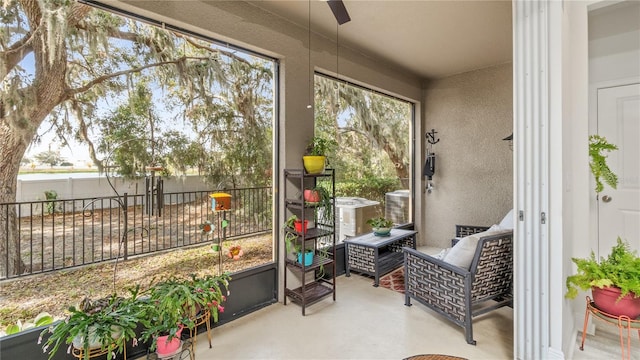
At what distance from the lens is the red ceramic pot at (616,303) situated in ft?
6.00

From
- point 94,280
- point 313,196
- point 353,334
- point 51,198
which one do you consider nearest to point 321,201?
point 313,196

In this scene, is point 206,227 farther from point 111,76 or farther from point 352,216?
point 352,216

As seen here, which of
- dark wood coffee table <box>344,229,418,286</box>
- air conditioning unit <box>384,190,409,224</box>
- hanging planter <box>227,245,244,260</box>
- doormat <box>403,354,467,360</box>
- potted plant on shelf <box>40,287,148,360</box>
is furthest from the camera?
air conditioning unit <box>384,190,409,224</box>

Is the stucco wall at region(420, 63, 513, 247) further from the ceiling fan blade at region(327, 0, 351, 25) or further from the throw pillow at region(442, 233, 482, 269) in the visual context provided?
the ceiling fan blade at region(327, 0, 351, 25)

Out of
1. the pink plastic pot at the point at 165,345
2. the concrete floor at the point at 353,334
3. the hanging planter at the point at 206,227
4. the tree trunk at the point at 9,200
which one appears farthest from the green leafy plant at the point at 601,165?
the tree trunk at the point at 9,200

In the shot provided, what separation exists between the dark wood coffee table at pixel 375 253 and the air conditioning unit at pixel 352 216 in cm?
14

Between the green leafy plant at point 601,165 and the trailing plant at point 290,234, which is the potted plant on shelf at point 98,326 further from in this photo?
the green leafy plant at point 601,165

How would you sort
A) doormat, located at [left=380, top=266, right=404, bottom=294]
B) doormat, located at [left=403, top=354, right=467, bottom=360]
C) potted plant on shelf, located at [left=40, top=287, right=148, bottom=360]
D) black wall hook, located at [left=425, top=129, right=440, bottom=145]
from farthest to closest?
black wall hook, located at [left=425, top=129, right=440, bottom=145], doormat, located at [left=380, top=266, right=404, bottom=294], doormat, located at [left=403, top=354, right=467, bottom=360], potted plant on shelf, located at [left=40, top=287, right=148, bottom=360]

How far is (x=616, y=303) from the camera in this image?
1855 millimetres

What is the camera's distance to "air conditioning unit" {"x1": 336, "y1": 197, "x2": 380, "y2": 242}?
4.13 m

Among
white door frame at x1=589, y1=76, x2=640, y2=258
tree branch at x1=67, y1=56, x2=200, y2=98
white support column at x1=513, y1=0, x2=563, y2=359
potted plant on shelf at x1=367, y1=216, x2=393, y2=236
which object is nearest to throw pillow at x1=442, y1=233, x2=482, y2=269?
white support column at x1=513, y1=0, x2=563, y2=359

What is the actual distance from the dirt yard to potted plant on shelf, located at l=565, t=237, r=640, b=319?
103 inches

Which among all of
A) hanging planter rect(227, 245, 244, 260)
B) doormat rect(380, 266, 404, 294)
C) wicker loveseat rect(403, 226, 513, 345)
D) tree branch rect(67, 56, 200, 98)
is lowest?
doormat rect(380, 266, 404, 294)

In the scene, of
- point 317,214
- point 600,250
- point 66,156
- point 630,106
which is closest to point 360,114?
point 317,214
